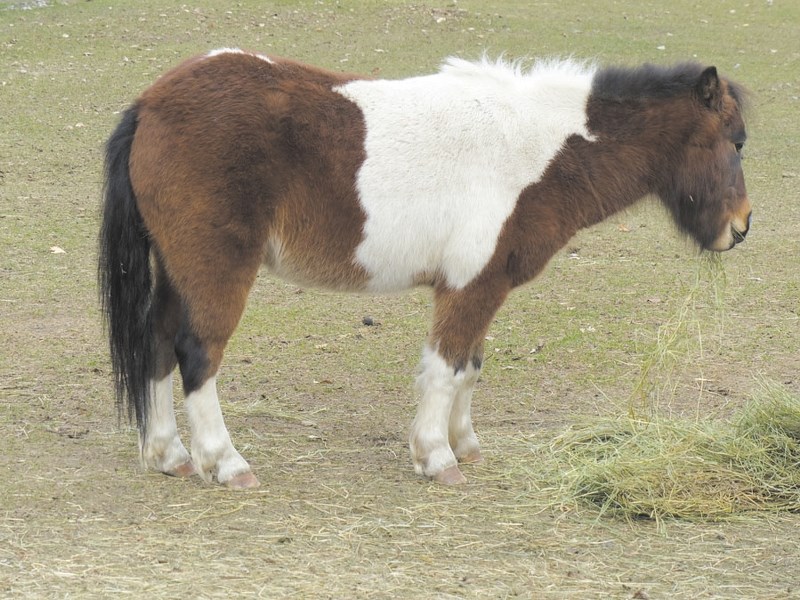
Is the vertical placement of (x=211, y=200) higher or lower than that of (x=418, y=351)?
higher

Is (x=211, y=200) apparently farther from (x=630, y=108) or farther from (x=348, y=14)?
(x=348, y=14)

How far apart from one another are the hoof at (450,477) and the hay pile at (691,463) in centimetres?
50

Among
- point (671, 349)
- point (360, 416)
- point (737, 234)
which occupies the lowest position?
point (360, 416)

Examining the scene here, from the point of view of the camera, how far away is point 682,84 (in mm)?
5414

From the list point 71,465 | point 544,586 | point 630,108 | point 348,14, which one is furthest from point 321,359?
point 348,14

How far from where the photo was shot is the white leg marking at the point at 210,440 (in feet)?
16.4

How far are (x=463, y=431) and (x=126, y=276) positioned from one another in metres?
1.79

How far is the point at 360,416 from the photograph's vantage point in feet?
20.2

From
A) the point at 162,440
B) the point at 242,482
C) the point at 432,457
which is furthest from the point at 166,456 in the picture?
the point at 432,457

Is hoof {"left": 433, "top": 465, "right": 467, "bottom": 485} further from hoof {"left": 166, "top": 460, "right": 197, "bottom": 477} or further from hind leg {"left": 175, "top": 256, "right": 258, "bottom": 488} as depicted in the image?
hoof {"left": 166, "top": 460, "right": 197, "bottom": 477}

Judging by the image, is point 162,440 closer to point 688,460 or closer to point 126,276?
point 126,276

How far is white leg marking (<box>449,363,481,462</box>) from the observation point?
5512mm

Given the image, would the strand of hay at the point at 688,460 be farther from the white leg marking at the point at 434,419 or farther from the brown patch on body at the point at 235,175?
the brown patch on body at the point at 235,175

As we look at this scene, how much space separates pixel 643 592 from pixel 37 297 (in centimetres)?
526
